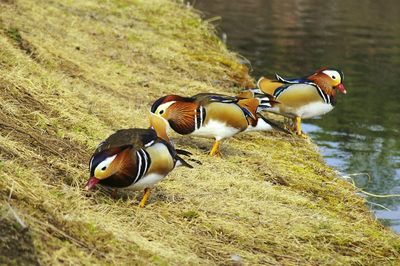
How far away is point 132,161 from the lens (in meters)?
4.88

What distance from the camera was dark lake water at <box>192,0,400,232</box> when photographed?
997cm

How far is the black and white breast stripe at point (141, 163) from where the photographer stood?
16.1 ft

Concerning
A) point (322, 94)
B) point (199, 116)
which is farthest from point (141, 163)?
point (322, 94)

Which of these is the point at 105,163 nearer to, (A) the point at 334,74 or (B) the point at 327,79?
(B) the point at 327,79

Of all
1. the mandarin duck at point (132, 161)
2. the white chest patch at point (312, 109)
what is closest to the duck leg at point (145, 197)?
the mandarin duck at point (132, 161)

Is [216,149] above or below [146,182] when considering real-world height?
below

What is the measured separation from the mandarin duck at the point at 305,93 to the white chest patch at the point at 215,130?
5.03ft

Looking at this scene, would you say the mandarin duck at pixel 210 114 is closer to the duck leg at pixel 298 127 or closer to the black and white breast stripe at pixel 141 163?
the duck leg at pixel 298 127

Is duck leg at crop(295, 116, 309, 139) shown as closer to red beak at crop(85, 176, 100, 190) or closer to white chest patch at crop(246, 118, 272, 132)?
white chest patch at crop(246, 118, 272, 132)

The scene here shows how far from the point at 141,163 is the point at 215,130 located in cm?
223

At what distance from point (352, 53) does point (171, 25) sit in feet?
16.4

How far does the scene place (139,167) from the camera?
4.90 metres

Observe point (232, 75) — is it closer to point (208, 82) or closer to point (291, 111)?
point (208, 82)

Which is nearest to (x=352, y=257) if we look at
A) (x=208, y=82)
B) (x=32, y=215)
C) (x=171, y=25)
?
(x=32, y=215)
